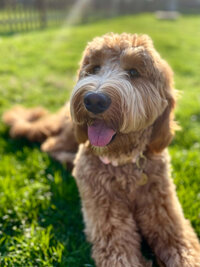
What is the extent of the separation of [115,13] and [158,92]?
2209 cm

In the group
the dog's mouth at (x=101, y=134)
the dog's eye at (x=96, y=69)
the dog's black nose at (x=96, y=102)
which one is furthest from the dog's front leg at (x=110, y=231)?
the dog's eye at (x=96, y=69)

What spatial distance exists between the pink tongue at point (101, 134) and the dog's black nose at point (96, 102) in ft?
0.76

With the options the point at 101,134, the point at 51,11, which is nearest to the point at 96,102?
the point at 101,134

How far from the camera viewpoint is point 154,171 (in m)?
2.76

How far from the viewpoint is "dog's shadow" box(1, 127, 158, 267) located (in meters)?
2.63

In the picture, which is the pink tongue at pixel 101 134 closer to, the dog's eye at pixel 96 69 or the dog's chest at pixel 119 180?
the dog's chest at pixel 119 180

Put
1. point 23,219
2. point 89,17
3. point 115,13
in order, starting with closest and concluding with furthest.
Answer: point 23,219 → point 89,17 → point 115,13

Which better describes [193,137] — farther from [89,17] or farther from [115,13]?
[115,13]

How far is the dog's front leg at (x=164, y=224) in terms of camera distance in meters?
2.54

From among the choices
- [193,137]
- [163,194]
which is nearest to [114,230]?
[163,194]

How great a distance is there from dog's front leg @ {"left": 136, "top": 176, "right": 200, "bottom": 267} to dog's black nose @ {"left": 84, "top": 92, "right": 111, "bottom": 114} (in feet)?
3.28

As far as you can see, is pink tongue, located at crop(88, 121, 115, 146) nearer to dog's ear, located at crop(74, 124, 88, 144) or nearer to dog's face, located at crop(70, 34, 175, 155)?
dog's face, located at crop(70, 34, 175, 155)

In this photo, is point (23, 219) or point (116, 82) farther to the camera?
point (23, 219)

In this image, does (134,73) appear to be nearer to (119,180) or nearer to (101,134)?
(101,134)
